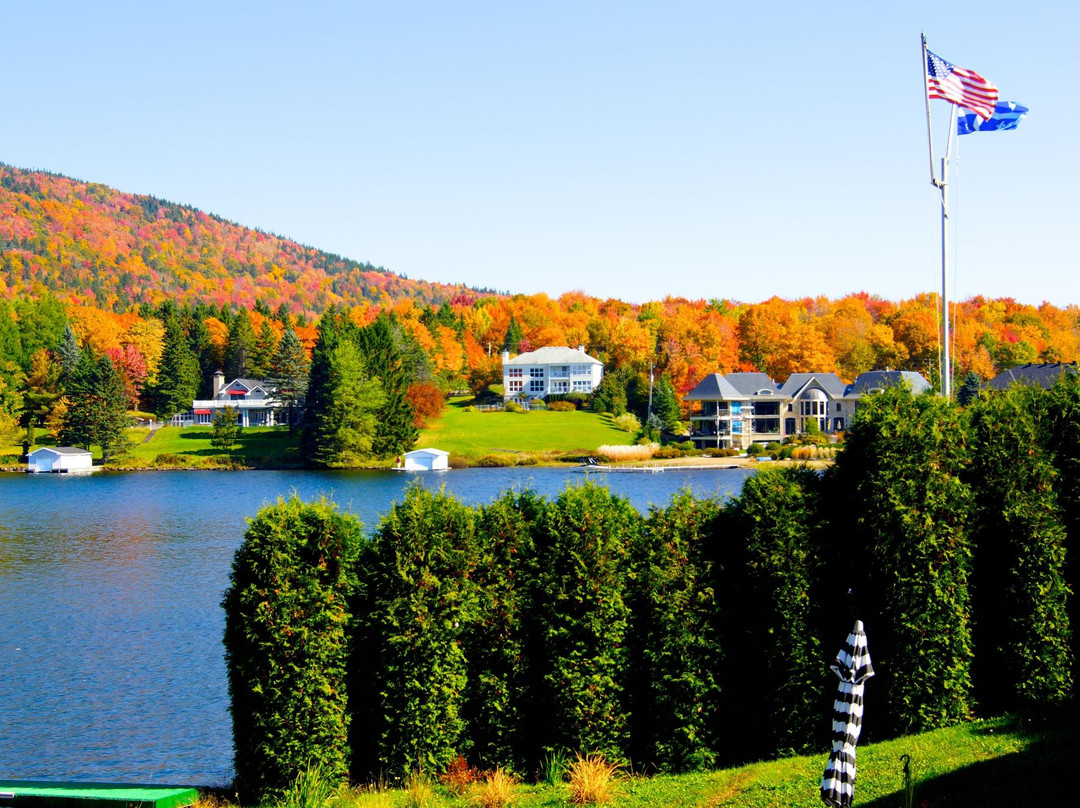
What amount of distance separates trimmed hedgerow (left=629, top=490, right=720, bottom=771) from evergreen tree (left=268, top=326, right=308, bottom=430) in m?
87.8

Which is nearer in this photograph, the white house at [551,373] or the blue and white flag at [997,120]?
the blue and white flag at [997,120]

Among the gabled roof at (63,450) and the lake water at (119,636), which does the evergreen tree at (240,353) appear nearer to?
the gabled roof at (63,450)

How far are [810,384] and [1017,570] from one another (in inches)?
3559

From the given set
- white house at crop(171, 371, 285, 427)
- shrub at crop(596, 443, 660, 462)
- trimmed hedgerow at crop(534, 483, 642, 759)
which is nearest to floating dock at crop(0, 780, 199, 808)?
trimmed hedgerow at crop(534, 483, 642, 759)

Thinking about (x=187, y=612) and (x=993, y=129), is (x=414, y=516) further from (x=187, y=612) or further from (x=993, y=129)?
(x=187, y=612)

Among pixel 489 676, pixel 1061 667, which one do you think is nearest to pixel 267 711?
pixel 489 676

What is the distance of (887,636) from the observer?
1220 cm

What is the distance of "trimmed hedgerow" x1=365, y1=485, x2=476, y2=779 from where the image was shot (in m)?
12.0

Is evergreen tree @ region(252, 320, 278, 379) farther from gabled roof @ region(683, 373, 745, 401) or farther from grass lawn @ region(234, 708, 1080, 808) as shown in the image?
grass lawn @ region(234, 708, 1080, 808)

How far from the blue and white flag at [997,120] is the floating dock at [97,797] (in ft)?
58.5

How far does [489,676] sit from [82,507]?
49824mm

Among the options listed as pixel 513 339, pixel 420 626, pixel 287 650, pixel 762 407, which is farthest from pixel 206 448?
pixel 420 626

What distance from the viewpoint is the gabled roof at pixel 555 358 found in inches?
4916

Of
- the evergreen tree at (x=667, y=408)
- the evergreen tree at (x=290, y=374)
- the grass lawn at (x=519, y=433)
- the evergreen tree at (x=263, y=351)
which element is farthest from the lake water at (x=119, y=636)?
the evergreen tree at (x=263, y=351)
